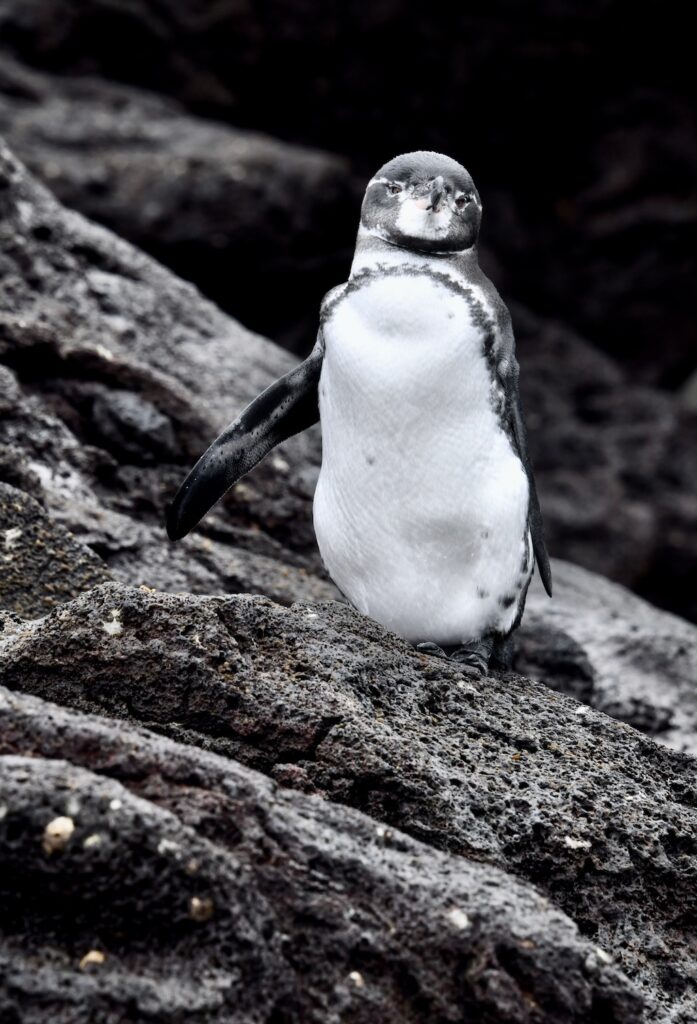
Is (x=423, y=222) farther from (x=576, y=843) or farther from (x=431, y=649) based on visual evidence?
(x=576, y=843)

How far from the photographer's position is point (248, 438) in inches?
138

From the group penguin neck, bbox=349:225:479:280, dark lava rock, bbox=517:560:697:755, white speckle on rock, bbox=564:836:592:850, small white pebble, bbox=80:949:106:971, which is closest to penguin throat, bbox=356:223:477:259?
penguin neck, bbox=349:225:479:280

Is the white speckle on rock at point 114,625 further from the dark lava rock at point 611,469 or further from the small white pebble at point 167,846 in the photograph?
the dark lava rock at point 611,469

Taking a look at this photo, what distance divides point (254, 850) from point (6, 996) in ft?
1.43

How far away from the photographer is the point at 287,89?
25.3 feet

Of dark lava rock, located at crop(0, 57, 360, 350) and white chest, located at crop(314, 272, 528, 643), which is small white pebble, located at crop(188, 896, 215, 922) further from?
dark lava rock, located at crop(0, 57, 360, 350)

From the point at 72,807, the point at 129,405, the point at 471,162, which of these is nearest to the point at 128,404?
the point at 129,405

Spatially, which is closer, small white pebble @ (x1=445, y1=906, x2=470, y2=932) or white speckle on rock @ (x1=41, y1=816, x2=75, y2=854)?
white speckle on rock @ (x1=41, y1=816, x2=75, y2=854)

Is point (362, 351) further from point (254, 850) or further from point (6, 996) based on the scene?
point (6, 996)

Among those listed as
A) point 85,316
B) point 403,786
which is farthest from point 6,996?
point 85,316

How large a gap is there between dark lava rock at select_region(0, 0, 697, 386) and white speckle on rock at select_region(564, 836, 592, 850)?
5677 millimetres

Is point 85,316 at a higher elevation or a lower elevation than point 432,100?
lower

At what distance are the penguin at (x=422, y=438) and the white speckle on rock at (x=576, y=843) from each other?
0.60 metres

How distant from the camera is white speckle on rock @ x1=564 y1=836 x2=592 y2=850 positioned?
2604 mm
